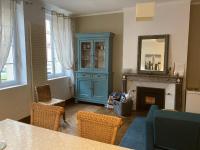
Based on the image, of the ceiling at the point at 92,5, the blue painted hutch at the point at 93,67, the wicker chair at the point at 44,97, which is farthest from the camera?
the blue painted hutch at the point at 93,67

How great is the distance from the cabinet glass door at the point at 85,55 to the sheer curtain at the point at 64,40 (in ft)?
0.95

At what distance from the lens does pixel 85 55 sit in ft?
16.6

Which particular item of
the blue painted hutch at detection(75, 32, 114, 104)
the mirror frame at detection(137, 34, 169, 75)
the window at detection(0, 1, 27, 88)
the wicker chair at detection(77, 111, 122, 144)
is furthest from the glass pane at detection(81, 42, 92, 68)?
the wicker chair at detection(77, 111, 122, 144)

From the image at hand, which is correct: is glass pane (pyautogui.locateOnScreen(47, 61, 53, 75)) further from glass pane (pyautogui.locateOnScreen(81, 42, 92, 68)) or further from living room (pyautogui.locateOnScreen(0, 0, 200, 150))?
glass pane (pyautogui.locateOnScreen(81, 42, 92, 68))

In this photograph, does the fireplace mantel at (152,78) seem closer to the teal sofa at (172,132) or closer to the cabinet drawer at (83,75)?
the cabinet drawer at (83,75)

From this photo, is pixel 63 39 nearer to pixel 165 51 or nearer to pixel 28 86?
pixel 28 86

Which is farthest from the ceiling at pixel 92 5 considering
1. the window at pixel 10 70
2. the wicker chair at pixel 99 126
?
the wicker chair at pixel 99 126

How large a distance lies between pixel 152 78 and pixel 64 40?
2482 mm

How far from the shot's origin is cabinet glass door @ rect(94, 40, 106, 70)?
15.8ft

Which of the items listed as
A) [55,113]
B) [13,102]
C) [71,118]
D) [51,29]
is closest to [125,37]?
[51,29]

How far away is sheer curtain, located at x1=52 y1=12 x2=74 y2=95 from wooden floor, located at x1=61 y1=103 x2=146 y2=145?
2.46 ft

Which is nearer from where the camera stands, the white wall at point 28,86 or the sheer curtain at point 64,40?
the white wall at point 28,86

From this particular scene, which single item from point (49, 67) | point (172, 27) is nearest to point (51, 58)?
point (49, 67)

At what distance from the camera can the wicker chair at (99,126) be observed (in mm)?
1466
